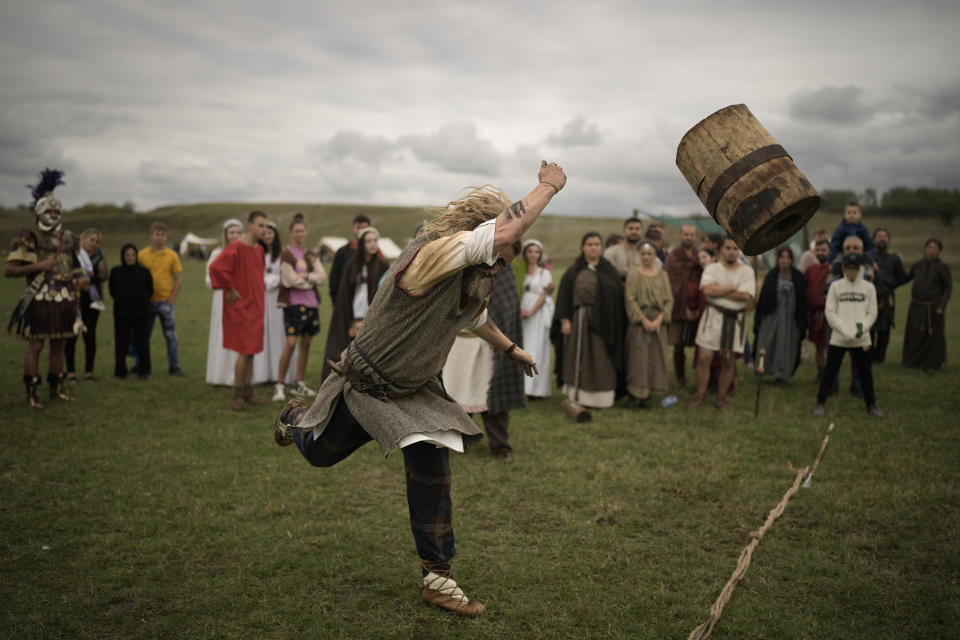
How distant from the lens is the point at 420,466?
3398mm

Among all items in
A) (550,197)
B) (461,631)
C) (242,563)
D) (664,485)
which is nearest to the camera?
(550,197)

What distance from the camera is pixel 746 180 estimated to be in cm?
Answer: 286

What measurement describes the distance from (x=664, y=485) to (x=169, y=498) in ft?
13.0

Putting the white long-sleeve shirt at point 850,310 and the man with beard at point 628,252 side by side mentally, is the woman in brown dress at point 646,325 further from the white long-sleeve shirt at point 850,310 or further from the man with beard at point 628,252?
the white long-sleeve shirt at point 850,310

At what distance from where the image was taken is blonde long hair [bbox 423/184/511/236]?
317 centimetres

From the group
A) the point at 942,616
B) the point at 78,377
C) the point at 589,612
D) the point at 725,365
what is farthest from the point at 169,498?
the point at 725,365

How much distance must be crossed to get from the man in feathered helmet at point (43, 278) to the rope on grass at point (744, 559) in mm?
7164

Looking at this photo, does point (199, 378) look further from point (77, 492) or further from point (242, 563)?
point (242, 563)

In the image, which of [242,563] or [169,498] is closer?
[242,563]

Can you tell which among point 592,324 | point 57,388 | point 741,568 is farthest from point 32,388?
point 741,568

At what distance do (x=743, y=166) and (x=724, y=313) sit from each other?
5.81 meters

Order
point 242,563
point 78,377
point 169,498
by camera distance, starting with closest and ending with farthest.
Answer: point 242,563 < point 169,498 < point 78,377

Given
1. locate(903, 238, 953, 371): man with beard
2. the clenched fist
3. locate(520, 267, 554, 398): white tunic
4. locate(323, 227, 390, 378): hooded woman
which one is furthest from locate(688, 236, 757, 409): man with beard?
the clenched fist

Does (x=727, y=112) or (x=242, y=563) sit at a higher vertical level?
(x=727, y=112)
